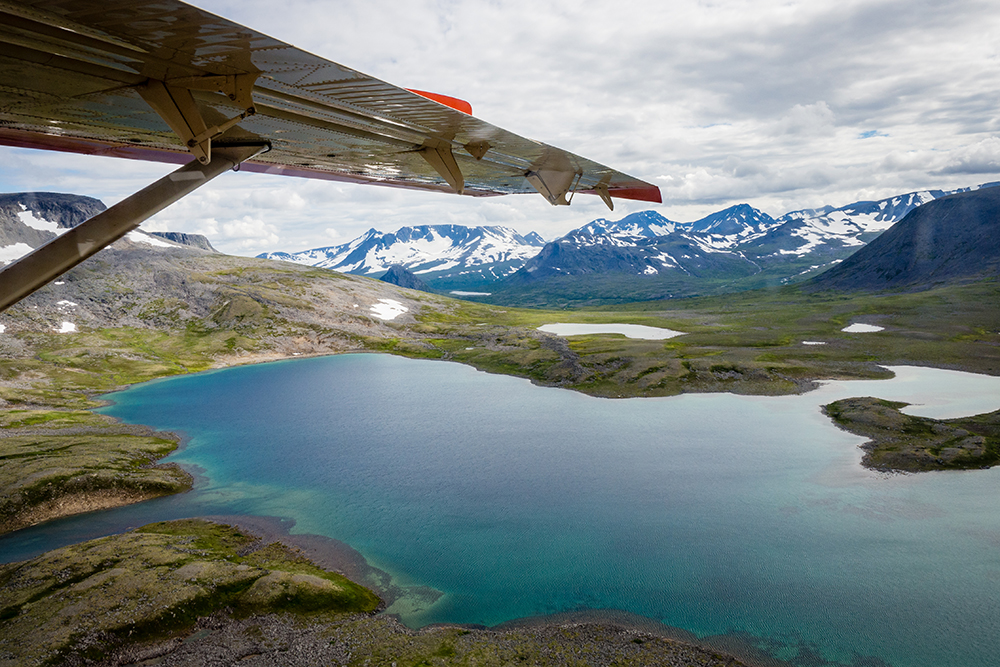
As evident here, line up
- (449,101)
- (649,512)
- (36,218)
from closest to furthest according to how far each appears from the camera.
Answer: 1. (449,101)
2. (649,512)
3. (36,218)

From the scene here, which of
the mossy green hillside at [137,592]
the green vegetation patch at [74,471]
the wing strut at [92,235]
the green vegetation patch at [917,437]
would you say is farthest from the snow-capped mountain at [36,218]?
the green vegetation patch at [917,437]

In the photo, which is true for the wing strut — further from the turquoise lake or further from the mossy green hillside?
the turquoise lake

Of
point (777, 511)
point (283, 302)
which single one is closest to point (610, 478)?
point (777, 511)

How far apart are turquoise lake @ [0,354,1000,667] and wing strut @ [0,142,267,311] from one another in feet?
73.9

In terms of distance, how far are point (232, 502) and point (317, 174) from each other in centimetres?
3253

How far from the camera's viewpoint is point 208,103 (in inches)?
334

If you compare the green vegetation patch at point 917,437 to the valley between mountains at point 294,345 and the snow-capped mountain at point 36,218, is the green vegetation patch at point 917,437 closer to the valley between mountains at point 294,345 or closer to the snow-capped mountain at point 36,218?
the valley between mountains at point 294,345

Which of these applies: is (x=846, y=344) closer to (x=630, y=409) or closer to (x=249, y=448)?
(x=630, y=409)

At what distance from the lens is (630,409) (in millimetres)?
60219

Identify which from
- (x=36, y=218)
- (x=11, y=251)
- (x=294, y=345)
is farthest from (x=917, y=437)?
(x=36, y=218)

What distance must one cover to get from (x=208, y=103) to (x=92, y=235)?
3.12m

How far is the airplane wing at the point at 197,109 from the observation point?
551 cm

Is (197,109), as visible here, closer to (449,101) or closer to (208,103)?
(208,103)

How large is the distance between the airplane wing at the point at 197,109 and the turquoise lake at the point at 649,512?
885 inches
